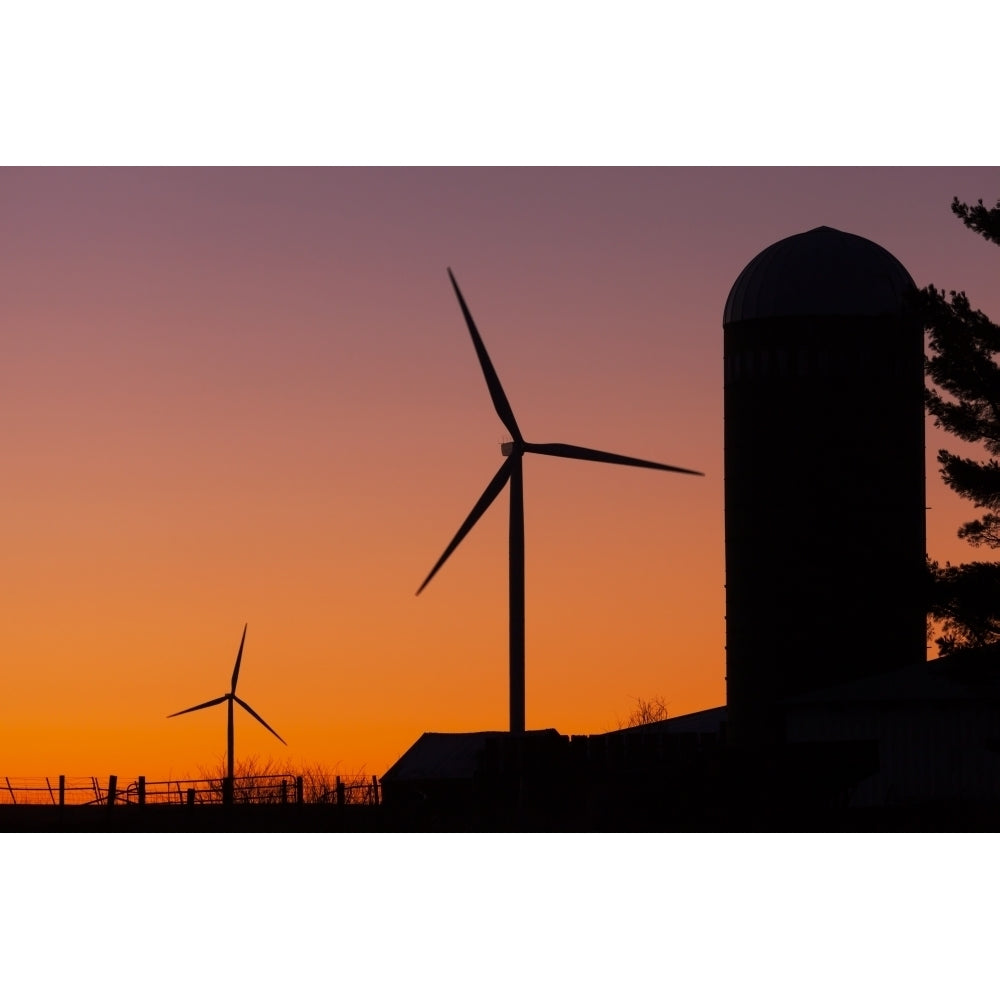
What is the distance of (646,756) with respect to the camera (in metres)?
54.7

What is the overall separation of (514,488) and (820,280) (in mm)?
21109

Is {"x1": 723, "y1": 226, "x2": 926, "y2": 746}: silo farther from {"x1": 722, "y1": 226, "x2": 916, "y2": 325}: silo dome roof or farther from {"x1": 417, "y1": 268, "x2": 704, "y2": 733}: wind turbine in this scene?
{"x1": 417, "y1": 268, "x2": 704, "y2": 733}: wind turbine

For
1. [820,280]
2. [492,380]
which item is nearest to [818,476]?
[820,280]

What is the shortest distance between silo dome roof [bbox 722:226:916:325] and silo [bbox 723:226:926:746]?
45 mm

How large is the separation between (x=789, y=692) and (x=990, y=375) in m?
22.0

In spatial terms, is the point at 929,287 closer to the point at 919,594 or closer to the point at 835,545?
the point at 919,594

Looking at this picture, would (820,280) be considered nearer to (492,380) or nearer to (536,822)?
(492,380)

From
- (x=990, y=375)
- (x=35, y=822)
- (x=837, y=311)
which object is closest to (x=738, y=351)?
(x=837, y=311)

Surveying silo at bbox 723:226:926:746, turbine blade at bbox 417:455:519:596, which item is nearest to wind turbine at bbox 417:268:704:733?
turbine blade at bbox 417:455:519:596

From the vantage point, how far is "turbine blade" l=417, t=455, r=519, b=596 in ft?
175

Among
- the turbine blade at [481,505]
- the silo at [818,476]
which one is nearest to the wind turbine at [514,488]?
the turbine blade at [481,505]

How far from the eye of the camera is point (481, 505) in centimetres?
5619

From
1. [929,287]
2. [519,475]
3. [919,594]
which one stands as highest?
[929,287]

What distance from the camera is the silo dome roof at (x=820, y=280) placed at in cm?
7262
